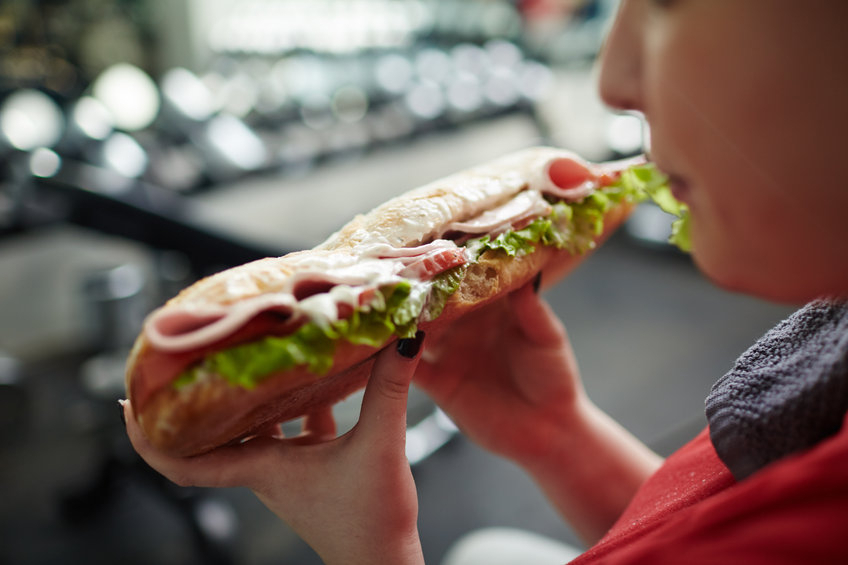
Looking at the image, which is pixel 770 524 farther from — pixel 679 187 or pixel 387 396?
pixel 387 396

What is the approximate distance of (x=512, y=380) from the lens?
150cm

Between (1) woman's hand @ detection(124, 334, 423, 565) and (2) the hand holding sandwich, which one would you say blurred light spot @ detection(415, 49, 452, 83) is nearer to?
(2) the hand holding sandwich

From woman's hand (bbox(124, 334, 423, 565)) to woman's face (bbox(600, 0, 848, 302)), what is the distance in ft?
1.62

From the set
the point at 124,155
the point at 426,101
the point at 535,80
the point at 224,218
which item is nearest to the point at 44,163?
the point at 124,155

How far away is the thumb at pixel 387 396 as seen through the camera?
930 millimetres

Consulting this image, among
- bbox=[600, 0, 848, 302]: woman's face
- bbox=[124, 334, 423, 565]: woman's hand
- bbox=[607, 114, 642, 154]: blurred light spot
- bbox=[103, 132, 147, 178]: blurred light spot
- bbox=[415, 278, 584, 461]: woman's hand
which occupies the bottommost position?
bbox=[607, 114, 642, 154]: blurred light spot

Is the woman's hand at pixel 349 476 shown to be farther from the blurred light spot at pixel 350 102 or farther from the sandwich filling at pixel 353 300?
the blurred light spot at pixel 350 102

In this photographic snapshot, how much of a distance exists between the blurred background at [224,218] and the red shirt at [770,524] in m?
1.01

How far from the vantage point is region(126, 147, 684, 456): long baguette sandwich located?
89 centimetres

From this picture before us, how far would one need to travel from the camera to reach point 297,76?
5.68 m

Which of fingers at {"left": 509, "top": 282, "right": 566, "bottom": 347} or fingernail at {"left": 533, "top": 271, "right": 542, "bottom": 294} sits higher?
fingernail at {"left": 533, "top": 271, "right": 542, "bottom": 294}

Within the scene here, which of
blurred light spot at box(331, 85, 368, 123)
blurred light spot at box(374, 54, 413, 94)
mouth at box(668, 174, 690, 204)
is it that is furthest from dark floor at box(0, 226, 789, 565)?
blurred light spot at box(374, 54, 413, 94)

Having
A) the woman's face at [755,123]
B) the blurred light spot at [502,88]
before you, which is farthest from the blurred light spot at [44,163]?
the blurred light spot at [502,88]

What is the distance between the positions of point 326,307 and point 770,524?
63cm
